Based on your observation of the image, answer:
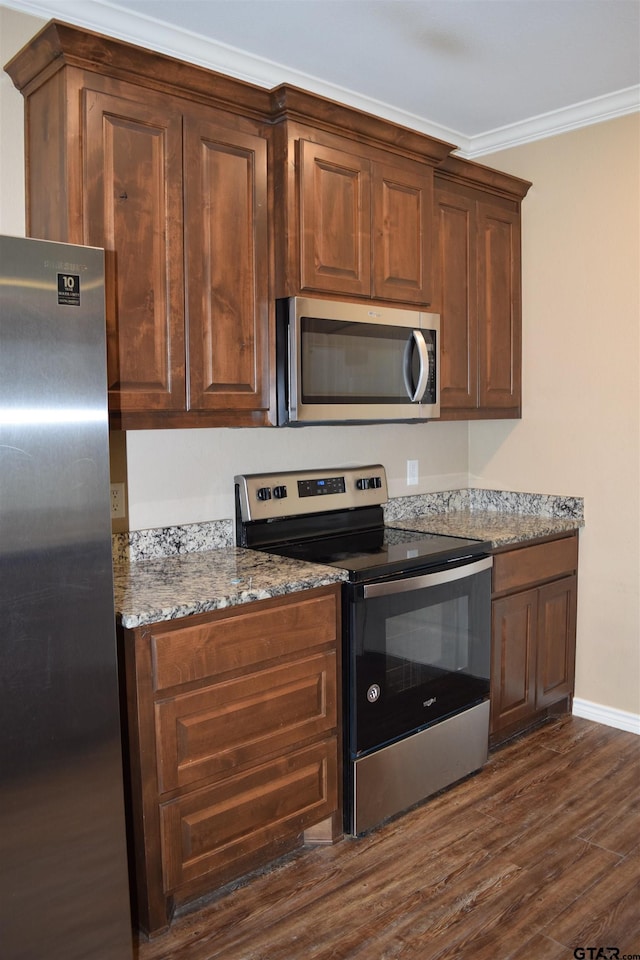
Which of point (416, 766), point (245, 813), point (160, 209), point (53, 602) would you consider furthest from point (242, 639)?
point (160, 209)

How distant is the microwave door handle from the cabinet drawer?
0.71 meters

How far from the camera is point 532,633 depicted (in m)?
3.21

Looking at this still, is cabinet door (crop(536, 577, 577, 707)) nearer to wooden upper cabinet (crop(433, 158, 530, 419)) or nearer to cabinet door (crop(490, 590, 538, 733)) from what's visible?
cabinet door (crop(490, 590, 538, 733))

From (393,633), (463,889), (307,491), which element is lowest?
(463,889)

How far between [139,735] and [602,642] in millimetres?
2263

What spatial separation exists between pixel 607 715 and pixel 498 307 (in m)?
1.89

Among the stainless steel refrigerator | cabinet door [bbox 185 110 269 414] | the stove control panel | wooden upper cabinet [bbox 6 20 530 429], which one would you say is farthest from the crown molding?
the stainless steel refrigerator

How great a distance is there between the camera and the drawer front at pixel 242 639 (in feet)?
6.56

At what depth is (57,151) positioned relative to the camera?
6.93 ft

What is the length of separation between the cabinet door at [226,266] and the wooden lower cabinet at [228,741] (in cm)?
72

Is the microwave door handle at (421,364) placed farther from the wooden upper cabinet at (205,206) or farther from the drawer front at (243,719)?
the drawer front at (243,719)

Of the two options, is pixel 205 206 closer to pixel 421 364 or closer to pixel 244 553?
pixel 421 364

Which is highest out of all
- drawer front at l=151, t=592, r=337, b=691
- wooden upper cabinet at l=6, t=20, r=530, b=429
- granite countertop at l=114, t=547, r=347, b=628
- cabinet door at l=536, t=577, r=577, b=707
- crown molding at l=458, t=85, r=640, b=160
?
crown molding at l=458, t=85, r=640, b=160

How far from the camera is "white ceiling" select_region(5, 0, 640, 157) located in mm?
2428
